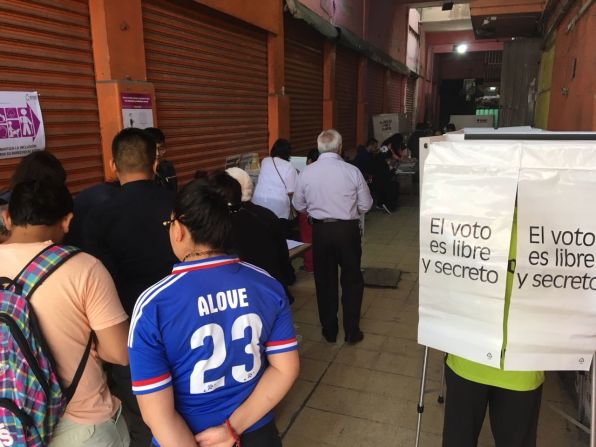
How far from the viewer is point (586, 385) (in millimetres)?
2623

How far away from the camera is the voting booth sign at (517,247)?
1636mm

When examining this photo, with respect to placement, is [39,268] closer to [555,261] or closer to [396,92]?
[555,261]

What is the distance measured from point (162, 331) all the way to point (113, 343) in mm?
441

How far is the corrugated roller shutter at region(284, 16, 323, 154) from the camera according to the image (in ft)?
23.7

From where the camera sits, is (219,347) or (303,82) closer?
(219,347)

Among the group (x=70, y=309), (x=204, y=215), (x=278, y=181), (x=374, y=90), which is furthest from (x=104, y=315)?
(x=374, y=90)

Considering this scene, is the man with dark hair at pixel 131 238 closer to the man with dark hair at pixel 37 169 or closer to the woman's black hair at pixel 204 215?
the man with dark hair at pixel 37 169

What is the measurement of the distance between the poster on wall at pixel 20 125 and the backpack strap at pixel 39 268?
1826 mm

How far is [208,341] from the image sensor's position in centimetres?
132

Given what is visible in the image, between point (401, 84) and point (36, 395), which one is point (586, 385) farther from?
point (401, 84)

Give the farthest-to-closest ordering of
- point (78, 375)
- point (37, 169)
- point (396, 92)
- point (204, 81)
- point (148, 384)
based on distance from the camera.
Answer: point (396, 92), point (204, 81), point (37, 169), point (78, 375), point (148, 384)

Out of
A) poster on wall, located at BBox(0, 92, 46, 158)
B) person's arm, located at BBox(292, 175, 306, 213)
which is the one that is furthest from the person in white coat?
poster on wall, located at BBox(0, 92, 46, 158)

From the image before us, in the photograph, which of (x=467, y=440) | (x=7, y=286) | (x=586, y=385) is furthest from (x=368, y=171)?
(x=7, y=286)

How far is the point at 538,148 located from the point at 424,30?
745 inches
